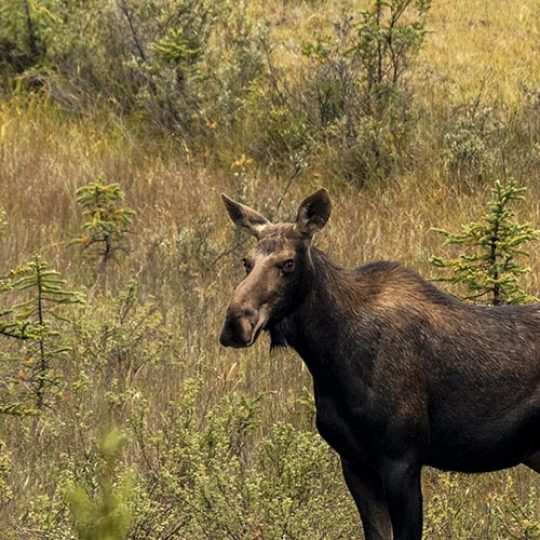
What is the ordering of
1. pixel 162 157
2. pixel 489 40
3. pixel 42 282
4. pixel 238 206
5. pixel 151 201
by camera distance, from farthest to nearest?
pixel 489 40
pixel 162 157
pixel 151 201
pixel 42 282
pixel 238 206

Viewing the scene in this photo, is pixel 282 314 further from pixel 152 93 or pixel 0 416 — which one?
pixel 152 93

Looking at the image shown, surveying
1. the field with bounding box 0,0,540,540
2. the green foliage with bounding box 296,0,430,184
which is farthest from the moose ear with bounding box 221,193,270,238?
the green foliage with bounding box 296,0,430,184

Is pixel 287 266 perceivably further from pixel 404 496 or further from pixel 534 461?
pixel 534 461

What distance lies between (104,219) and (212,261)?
872 millimetres

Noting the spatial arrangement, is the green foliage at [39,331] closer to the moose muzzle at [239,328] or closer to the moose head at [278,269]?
the moose head at [278,269]

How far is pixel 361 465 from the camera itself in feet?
17.5

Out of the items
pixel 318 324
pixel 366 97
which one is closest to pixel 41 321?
pixel 318 324

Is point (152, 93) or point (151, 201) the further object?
point (152, 93)

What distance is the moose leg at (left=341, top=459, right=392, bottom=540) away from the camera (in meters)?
5.42

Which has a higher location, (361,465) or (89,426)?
(361,465)

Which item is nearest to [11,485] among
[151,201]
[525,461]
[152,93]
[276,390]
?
[276,390]

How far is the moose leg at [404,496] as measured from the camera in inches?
205

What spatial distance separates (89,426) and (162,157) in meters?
5.86

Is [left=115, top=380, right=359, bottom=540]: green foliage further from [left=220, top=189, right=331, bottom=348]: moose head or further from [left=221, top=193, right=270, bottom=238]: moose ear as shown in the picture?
[left=221, top=193, right=270, bottom=238]: moose ear
